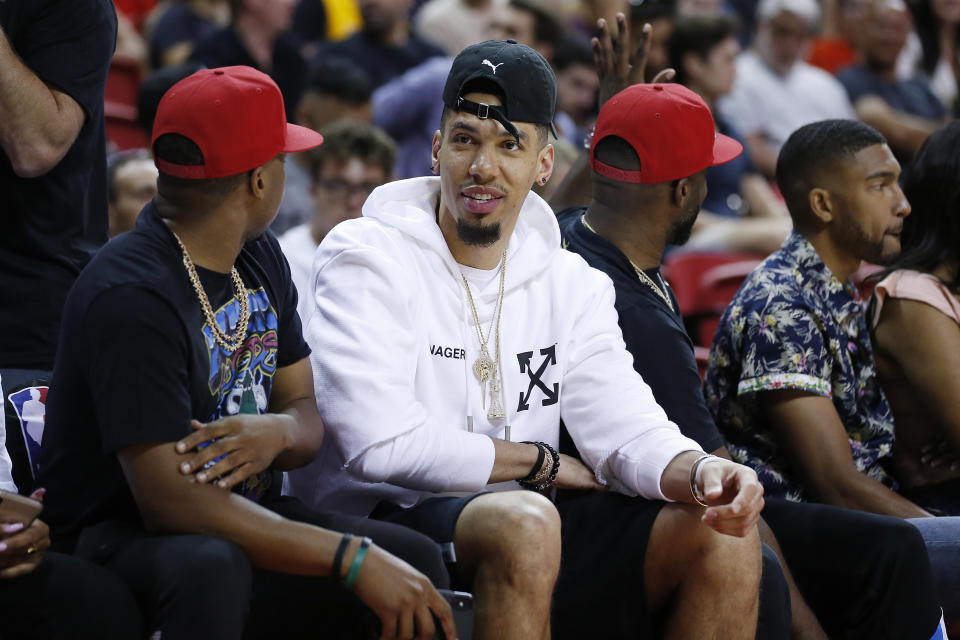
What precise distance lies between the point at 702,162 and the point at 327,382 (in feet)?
4.36

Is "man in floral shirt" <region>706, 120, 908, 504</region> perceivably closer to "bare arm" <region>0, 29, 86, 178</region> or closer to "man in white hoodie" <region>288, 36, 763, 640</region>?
"man in white hoodie" <region>288, 36, 763, 640</region>

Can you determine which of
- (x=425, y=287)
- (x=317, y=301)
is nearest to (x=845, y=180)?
(x=425, y=287)

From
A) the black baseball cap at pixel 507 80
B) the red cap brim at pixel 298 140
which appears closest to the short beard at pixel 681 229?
the black baseball cap at pixel 507 80

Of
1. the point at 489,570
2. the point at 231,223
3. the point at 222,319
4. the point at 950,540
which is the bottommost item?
the point at 950,540

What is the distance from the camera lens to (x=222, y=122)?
8.81ft

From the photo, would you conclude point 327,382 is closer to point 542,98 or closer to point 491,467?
point 491,467

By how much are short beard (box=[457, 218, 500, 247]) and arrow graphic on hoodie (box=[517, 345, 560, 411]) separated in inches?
11.9

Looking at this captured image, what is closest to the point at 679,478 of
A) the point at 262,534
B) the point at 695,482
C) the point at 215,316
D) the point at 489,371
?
the point at 695,482

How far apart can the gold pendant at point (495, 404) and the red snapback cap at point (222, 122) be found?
81cm

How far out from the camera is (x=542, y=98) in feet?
10.6

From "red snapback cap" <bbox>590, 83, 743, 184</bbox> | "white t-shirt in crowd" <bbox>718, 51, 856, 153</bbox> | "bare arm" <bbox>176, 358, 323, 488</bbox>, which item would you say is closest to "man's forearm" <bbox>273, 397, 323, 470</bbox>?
"bare arm" <bbox>176, 358, 323, 488</bbox>

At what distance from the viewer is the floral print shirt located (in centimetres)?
368

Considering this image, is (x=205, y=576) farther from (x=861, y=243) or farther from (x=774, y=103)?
(x=774, y=103)

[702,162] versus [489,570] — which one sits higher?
[702,162]
